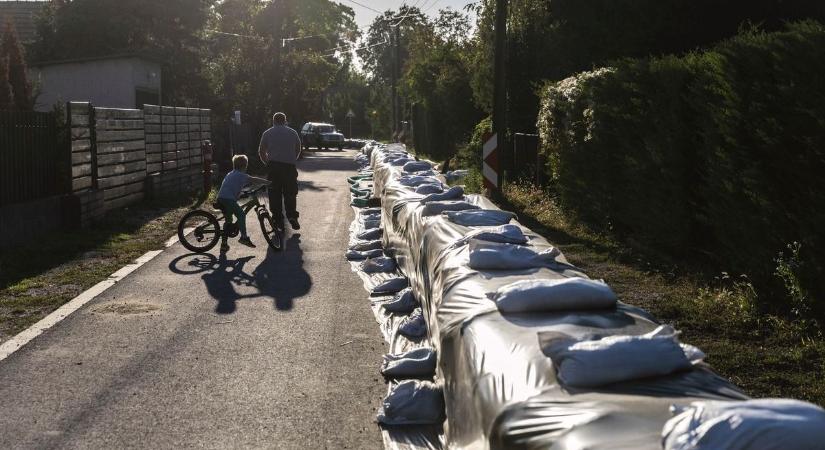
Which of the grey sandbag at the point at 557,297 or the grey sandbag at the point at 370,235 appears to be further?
the grey sandbag at the point at 370,235

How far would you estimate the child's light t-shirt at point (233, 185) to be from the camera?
1239 cm

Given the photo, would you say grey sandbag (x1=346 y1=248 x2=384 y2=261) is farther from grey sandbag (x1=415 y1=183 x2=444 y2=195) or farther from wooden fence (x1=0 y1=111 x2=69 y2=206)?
wooden fence (x1=0 y1=111 x2=69 y2=206)

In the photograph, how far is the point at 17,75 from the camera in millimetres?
27406

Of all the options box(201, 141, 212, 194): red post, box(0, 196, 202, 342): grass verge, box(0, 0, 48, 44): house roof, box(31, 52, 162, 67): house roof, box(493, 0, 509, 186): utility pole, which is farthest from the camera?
box(0, 0, 48, 44): house roof

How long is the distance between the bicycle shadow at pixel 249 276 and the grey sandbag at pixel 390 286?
77cm

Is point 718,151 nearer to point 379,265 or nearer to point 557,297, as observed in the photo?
point 379,265

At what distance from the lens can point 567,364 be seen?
3482 millimetres

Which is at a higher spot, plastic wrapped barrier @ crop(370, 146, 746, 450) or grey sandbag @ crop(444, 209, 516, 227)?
grey sandbag @ crop(444, 209, 516, 227)

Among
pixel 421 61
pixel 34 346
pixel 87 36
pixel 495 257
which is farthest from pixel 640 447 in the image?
pixel 87 36

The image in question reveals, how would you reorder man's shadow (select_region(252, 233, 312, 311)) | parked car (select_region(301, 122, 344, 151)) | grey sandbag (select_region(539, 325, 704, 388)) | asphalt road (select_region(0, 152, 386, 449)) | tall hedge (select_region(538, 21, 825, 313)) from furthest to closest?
parked car (select_region(301, 122, 344, 151)) < man's shadow (select_region(252, 233, 312, 311)) < tall hedge (select_region(538, 21, 825, 313)) < asphalt road (select_region(0, 152, 386, 449)) < grey sandbag (select_region(539, 325, 704, 388))

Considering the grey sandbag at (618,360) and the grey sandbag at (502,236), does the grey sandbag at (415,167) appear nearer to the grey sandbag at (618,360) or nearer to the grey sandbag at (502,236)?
the grey sandbag at (502,236)

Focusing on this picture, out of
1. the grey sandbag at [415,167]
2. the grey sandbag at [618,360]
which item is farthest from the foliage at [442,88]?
the grey sandbag at [618,360]

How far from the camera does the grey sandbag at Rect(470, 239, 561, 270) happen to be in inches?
231

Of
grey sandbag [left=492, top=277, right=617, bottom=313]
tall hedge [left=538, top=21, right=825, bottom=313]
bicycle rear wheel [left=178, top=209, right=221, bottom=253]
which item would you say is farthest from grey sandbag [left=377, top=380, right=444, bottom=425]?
bicycle rear wheel [left=178, top=209, right=221, bottom=253]
